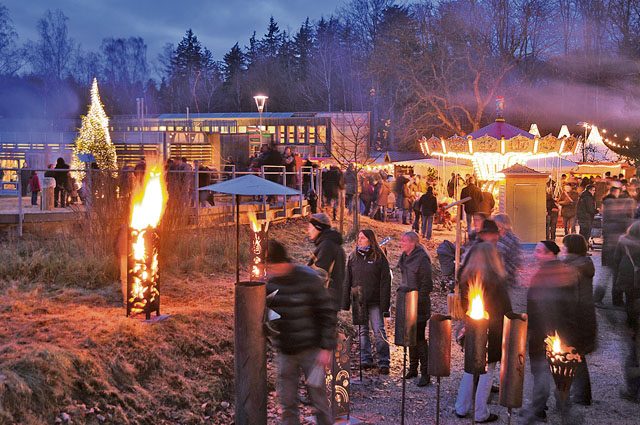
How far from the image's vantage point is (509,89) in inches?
1746

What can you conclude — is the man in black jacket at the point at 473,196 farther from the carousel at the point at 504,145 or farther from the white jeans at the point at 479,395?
the white jeans at the point at 479,395

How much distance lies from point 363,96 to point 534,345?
193 ft

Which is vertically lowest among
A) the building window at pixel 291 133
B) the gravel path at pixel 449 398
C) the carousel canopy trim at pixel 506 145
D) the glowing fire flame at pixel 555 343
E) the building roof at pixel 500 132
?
the gravel path at pixel 449 398

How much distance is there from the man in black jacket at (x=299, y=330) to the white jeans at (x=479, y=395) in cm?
189

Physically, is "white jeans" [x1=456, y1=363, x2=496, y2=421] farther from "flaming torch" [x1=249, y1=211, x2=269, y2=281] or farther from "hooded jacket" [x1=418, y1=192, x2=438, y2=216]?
"hooded jacket" [x1=418, y1=192, x2=438, y2=216]

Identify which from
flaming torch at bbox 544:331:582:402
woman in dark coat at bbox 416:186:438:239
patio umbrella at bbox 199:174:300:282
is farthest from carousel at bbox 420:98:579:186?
flaming torch at bbox 544:331:582:402

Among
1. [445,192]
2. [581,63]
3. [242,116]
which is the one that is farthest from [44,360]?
[242,116]

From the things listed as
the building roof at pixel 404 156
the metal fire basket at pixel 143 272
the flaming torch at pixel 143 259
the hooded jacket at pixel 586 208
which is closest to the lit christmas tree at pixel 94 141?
the hooded jacket at pixel 586 208

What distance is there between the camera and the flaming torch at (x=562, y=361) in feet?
21.4

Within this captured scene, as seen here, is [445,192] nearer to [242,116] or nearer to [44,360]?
[44,360]

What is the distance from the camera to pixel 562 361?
21.5 ft

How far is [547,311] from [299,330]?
249cm

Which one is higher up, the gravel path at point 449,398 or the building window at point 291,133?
the building window at point 291,133

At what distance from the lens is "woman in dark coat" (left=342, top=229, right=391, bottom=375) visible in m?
8.20
